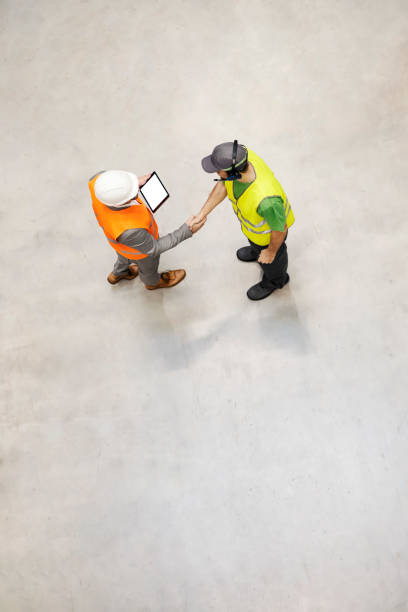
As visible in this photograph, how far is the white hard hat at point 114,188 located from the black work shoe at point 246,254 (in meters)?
1.32

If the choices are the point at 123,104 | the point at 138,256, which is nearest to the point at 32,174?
the point at 123,104

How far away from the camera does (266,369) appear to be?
3404 mm

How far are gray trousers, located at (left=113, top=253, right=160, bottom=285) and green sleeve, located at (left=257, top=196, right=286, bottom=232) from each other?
2.81 ft

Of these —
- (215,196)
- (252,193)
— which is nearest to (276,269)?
(215,196)

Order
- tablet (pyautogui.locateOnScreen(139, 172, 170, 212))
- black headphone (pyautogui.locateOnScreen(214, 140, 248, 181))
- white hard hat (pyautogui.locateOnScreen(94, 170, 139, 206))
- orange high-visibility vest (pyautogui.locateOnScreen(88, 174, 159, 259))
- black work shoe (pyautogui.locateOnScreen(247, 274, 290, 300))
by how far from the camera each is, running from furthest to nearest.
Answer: black work shoe (pyautogui.locateOnScreen(247, 274, 290, 300)), tablet (pyautogui.locateOnScreen(139, 172, 170, 212)), orange high-visibility vest (pyautogui.locateOnScreen(88, 174, 159, 259)), white hard hat (pyautogui.locateOnScreen(94, 170, 139, 206)), black headphone (pyautogui.locateOnScreen(214, 140, 248, 181))

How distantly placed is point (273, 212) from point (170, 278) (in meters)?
1.36

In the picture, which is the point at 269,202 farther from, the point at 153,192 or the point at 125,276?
the point at 125,276

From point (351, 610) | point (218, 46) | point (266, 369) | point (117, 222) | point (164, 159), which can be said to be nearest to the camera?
point (117, 222)

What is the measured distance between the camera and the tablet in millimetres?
3045

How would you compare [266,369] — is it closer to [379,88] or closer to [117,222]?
[117,222]

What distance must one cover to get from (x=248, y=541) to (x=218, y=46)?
4.37 m

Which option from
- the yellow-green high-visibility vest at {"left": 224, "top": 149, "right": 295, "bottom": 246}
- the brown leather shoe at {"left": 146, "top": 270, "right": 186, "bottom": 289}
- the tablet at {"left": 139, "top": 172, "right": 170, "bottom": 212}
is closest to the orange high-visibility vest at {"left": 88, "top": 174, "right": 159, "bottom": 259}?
the tablet at {"left": 139, "top": 172, "right": 170, "bottom": 212}

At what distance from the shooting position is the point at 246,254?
368cm

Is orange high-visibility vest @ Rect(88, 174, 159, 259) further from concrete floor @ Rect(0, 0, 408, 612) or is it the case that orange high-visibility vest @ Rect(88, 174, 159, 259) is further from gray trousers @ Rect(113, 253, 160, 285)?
concrete floor @ Rect(0, 0, 408, 612)
